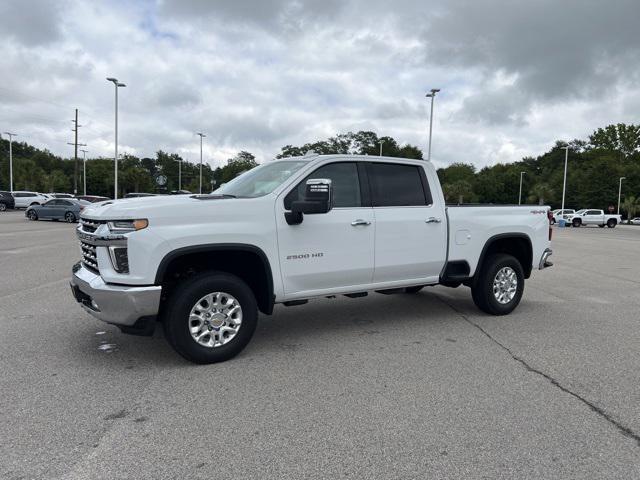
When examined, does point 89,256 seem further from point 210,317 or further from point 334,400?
point 334,400

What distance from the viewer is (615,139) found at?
348 ft

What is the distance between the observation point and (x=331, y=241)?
204 inches

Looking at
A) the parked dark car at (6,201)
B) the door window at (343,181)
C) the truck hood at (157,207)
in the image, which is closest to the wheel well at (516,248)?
the door window at (343,181)

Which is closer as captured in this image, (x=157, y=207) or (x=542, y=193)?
(x=157, y=207)

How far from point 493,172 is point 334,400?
419ft

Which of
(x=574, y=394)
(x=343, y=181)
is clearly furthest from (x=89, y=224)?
(x=574, y=394)

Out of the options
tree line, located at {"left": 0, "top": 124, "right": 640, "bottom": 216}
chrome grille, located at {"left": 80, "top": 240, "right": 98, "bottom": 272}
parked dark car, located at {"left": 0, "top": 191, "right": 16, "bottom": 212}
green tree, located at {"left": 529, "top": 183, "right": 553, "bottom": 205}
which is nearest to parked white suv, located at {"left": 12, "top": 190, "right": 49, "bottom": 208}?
parked dark car, located at {"left": 0, "top": 191, "right": 16, "bottom": 212}

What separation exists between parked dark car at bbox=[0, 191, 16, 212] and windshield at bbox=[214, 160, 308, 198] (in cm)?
4348

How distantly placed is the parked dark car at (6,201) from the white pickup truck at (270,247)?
143 ft

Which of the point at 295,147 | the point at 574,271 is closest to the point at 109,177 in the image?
the point at 295,147

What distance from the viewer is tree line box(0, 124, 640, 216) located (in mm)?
83875

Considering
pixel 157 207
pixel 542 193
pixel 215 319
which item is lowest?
pixel 215 319

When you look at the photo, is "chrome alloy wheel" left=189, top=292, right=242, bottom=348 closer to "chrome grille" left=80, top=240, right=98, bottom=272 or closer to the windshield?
"chrome grille" left=80, top=240, right=98, bottom=272

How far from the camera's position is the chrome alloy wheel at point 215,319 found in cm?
453
